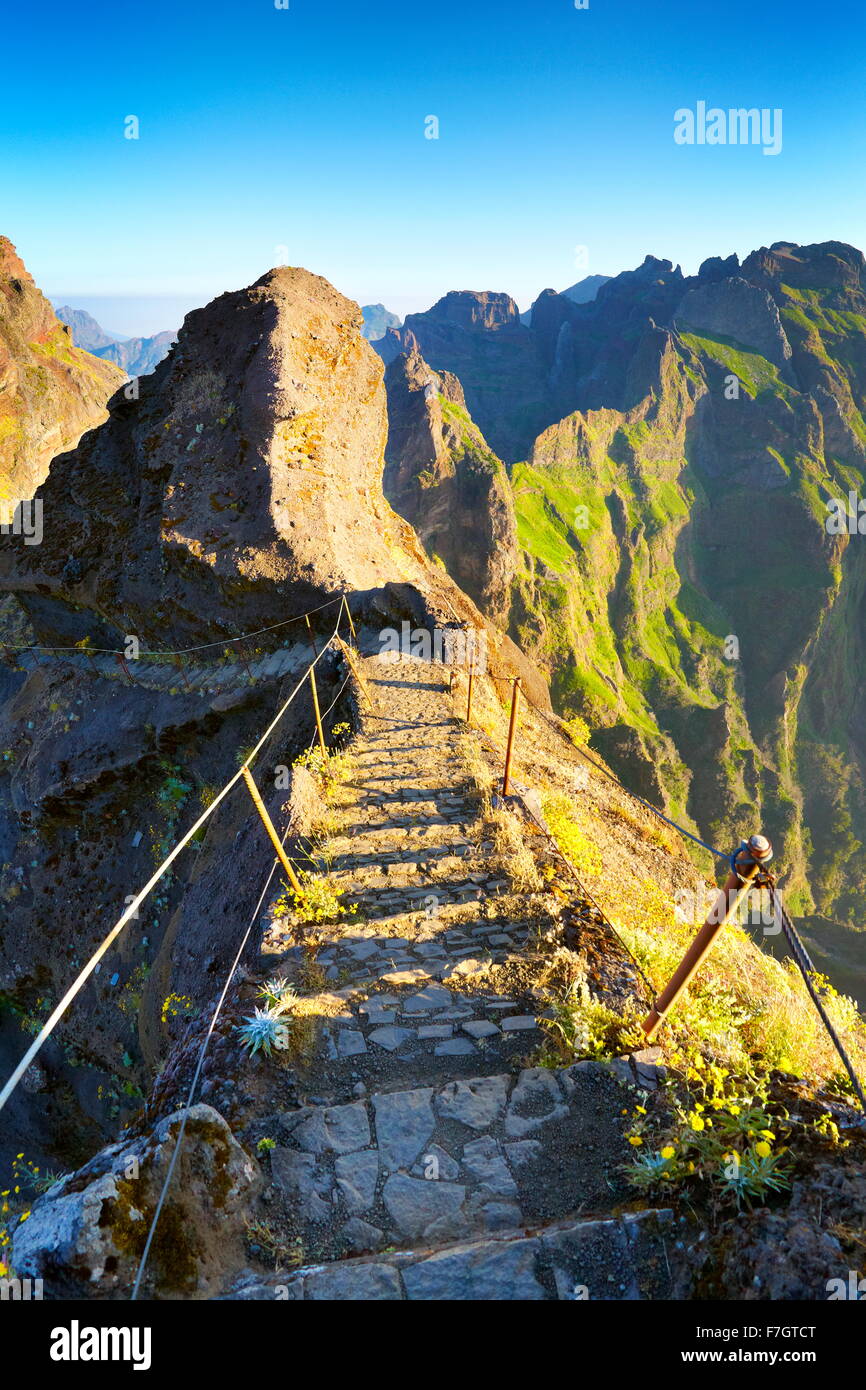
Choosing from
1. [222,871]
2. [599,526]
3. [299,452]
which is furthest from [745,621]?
Result: [222,871]

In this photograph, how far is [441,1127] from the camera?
4586 mm

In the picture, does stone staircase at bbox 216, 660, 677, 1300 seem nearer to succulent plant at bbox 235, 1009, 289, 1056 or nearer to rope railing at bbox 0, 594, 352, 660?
succulent plant at bbox 235, 1009, 289, 1056

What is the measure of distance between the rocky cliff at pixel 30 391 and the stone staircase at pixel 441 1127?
5752 cm

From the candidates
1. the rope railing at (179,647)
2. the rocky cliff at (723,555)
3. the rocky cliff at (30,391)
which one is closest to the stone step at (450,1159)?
the rope railing at (179,647)

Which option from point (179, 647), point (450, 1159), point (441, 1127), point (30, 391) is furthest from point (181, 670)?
point (30, 391)

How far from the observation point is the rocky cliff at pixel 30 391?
180ft

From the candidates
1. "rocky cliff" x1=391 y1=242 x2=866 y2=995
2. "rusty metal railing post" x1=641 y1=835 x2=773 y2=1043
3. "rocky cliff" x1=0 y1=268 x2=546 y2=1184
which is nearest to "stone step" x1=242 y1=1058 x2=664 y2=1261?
"rusty metal railing post" x1=641 y1=835 x2=773 y2=1043

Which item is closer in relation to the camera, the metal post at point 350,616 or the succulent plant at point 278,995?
the succulent plant at point 278,995

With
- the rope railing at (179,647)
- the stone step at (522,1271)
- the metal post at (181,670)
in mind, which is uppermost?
the rope railing at (179,647)

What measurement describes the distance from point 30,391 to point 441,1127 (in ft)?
237

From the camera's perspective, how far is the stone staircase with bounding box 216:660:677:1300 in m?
3.56

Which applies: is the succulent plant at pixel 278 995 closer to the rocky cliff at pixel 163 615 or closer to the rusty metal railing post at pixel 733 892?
the rusty metal railing post at pixel 733 892
